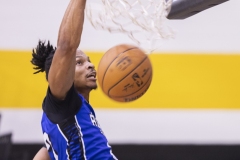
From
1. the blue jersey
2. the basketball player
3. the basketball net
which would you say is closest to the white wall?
the basketball net

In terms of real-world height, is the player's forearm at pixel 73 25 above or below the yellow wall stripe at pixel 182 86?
above

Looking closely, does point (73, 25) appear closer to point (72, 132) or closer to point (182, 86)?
point (72, 132)

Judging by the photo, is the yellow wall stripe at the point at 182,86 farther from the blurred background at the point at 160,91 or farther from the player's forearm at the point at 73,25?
the player's forearm at the point at 73,25

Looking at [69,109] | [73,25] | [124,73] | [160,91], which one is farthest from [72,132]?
[160,91]

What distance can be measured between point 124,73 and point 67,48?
0.32m

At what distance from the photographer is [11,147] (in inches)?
163

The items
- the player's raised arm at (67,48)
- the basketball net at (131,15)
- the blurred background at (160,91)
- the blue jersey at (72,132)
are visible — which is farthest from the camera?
the blurred background at (160,91)

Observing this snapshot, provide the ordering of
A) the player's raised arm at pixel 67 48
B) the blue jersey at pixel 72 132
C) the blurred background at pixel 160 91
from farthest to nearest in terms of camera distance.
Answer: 1. the blurred background at pixel 160 91
2. the blue jersey at pixel 72 132
3. the player's raised arm at pixel 67 48

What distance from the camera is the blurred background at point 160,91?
4.11 m

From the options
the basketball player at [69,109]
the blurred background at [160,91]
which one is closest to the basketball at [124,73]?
the basketball player at [69,109]

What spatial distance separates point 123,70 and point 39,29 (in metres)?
2.14

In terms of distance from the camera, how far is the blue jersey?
87.8 inches

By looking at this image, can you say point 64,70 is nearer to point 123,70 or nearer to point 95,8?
point 123,70

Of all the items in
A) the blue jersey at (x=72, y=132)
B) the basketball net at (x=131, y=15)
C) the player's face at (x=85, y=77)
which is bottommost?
the blue jersey at (x=72, y=132)
